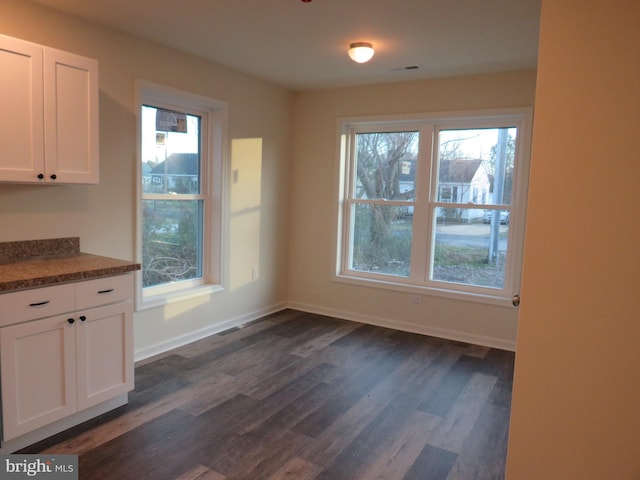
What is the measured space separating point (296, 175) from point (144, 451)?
11.2ft

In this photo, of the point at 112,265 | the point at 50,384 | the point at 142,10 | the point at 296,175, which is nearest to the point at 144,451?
the point at 50,384

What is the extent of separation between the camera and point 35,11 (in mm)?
2795

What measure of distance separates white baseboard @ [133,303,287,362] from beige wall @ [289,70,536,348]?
50 cm

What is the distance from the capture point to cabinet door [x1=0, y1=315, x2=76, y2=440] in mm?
2211

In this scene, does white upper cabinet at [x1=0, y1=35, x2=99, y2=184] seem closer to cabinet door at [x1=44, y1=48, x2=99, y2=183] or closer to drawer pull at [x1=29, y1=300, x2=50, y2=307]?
cabinet door at [x1=44, y1=48, x2=99, y2=183]

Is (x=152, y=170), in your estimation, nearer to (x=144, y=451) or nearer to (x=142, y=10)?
(x=142, y=10)

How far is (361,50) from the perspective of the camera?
11.0ft

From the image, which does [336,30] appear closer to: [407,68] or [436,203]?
[407,68]

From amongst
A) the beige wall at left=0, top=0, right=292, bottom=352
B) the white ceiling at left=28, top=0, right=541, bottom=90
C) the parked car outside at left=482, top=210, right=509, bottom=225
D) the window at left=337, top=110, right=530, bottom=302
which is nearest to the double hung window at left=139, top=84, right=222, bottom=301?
the beige wall at left=0, top=0, right=292, bottom=352

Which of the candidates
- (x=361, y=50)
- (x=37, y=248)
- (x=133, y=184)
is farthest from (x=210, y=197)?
(x=361, y=50)

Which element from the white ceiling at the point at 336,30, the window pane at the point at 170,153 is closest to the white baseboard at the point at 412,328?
the window pane at the point at 170,153

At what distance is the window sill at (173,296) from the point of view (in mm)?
3586

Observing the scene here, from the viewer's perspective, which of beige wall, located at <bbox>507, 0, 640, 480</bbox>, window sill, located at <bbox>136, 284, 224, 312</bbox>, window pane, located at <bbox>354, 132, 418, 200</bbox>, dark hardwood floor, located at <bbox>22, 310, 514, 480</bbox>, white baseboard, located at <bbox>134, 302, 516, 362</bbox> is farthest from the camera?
window pane, located at <bbox>354, 132, 418, 200</bbox>

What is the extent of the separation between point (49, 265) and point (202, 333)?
1.78 m
